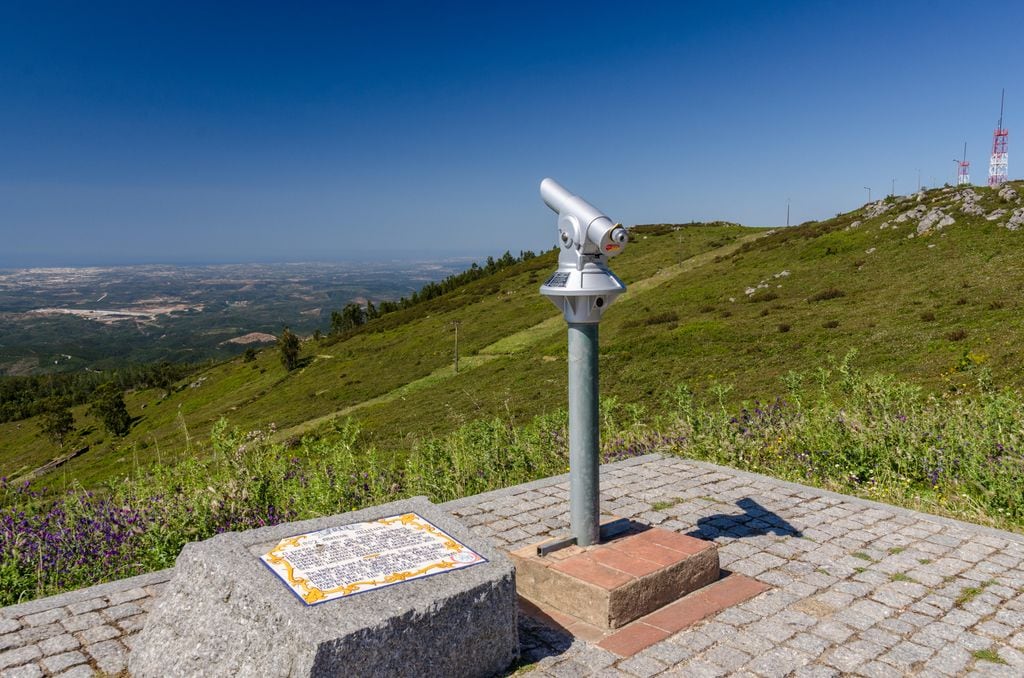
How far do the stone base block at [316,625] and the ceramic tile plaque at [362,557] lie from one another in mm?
73

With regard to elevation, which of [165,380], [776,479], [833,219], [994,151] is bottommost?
[165,380]

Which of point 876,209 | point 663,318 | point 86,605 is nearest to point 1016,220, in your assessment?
point 876,209

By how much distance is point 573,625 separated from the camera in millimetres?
4504

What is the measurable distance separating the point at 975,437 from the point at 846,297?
82.2 feet

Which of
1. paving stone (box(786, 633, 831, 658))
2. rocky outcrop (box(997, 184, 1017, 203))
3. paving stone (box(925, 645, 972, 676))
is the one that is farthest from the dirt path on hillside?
paving stone (box(925, 645, 972, 676))

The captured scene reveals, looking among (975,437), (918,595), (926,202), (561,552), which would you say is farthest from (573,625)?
(926,202)

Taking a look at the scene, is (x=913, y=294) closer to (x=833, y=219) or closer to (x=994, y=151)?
(x=833, y=219)

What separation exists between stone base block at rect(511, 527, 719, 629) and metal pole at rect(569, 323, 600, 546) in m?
0.20

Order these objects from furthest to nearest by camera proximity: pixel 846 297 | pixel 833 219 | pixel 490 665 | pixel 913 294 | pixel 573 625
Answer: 1. pixel 833 219
2. pixel 846 297
3. pixel 913 294
4. pixel 573 625
5. pixel 490 665

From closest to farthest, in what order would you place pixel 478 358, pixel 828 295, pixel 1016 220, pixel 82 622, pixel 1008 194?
1. pixel 82 622
2. pixel 828 295
3. pixel 1016 220
4. pixel 1008 194
5. pixel 478 358

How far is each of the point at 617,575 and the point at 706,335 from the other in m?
27.0

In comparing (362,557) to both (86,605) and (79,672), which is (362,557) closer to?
(79,672)

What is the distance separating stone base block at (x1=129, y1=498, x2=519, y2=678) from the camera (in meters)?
3.33

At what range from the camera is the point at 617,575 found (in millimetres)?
4602
